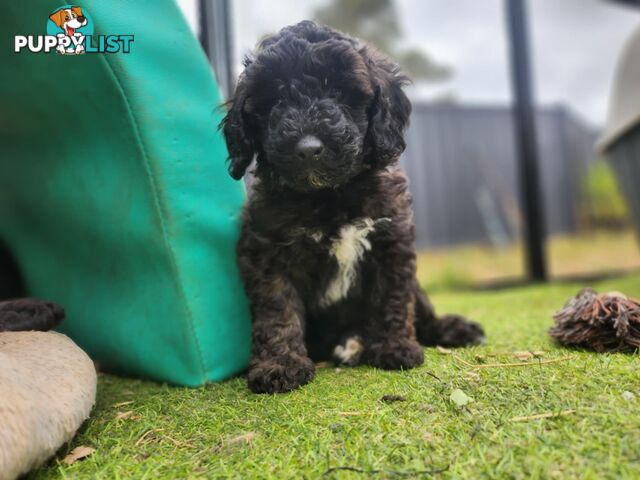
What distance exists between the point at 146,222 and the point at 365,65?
3.77 feet

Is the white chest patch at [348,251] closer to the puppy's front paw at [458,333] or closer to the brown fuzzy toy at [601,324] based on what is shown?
the puppy's front paw at [458,333]

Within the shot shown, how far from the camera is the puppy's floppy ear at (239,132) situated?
2262mm

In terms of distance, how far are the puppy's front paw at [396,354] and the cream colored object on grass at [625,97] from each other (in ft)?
11.3

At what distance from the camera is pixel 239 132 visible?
227cm

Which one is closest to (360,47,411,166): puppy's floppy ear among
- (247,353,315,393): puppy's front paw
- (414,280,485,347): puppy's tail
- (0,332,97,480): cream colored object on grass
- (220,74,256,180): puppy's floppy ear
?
(220,74,256,180): puppy's floppy ear

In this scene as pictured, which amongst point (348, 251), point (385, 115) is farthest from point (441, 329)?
point (385, 115)

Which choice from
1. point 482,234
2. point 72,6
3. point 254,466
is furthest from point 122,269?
point 482,234

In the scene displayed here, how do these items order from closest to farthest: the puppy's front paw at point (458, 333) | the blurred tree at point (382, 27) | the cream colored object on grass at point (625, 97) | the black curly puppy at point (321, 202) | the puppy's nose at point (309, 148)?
the puppy's nose at point (309, 148)
the black curly puppy at point (321, 202)
the puppy's front paw at point (458, 333)
the cream colored object on grass at point (625, 97)
the blurred tree at point (382, 27)

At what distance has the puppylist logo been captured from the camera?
2066mm

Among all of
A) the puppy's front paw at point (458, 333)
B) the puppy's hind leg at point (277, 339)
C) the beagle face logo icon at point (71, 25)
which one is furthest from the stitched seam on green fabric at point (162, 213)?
the puppy's front paw at point (458, 333)

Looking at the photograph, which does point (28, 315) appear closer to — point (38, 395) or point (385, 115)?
point (38, 395)

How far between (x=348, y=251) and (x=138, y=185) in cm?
95

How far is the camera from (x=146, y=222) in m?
2.29

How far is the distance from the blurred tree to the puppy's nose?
2.95 m
